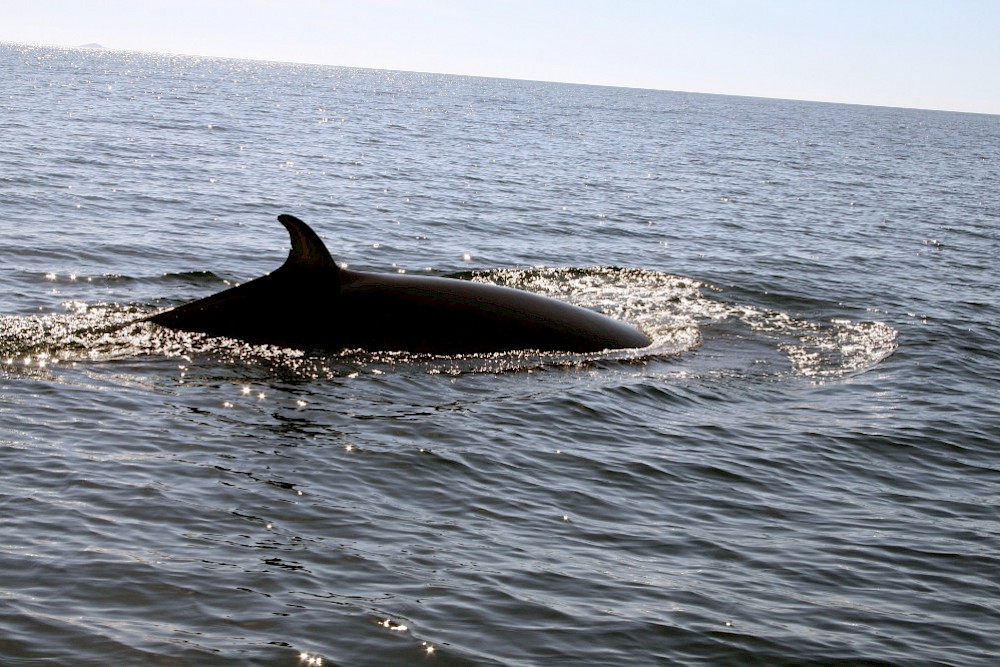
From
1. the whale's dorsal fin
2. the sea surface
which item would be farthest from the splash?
the whale's dorsal fin

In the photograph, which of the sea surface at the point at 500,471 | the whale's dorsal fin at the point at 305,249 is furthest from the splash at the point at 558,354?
the whale's dorsal fin at the point at 305,249

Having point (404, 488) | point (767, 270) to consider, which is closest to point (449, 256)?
point (767, 270)

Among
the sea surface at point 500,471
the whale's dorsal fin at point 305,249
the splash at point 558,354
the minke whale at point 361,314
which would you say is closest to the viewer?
the sea surface at point 500,471

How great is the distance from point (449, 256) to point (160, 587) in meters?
16.5

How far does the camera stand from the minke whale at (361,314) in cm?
1216

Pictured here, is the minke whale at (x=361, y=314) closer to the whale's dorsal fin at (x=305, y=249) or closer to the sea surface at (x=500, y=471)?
the whale's dorsal fin at (x=305, y=249)

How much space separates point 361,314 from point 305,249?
995 mm

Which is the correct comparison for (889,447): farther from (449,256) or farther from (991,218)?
(991,218)

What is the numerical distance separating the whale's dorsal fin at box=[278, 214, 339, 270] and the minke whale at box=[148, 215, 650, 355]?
0.03 ft

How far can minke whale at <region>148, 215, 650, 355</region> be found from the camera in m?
12.2

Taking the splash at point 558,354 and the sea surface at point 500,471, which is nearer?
the sea surface at point 500,471

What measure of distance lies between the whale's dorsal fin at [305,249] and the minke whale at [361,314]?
0.01m

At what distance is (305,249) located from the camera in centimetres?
1190

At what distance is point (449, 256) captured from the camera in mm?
22922
